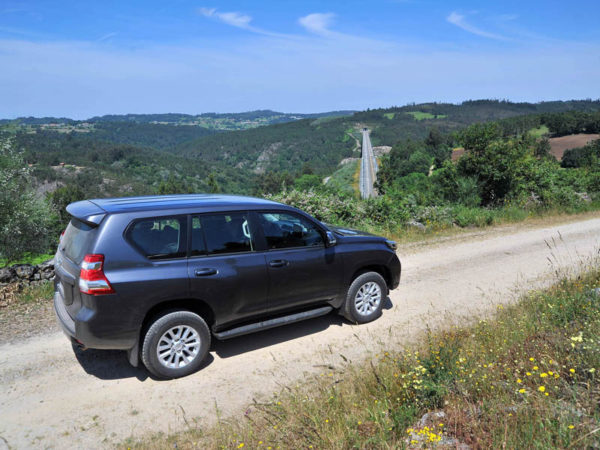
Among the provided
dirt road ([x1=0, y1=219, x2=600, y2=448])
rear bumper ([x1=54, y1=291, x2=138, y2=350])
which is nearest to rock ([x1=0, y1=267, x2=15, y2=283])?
dirt road ([x1=0, y1=219, x2=600, y2=448])

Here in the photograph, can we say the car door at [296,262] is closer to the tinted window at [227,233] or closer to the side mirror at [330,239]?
the side mirror at [330,239]

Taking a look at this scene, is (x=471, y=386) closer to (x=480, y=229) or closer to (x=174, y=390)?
(x=174, y=390)

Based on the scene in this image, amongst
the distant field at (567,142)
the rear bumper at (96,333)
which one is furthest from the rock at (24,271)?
the distant field at (567,142)

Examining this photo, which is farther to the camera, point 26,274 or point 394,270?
point 26,274

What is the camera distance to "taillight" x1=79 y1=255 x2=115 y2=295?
4.10 metres

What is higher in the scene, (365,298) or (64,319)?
(64,319)

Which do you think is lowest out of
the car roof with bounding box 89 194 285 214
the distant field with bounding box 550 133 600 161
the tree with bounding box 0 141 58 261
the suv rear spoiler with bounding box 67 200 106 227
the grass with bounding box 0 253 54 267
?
the grass with bounding box 0 253 54 267

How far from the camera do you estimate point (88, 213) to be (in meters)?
4.50

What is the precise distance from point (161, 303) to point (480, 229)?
11.5 meters

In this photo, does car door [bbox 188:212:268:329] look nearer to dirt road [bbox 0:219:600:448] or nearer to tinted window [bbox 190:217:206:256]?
A: tinted window [bbox 190:217:206:256]

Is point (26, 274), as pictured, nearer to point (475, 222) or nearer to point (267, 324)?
point (267, 324)

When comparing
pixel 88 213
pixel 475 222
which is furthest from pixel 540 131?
pixel 88 213

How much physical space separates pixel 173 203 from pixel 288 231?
4.82ft

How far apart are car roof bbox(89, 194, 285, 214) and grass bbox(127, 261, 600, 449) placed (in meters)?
2.22
